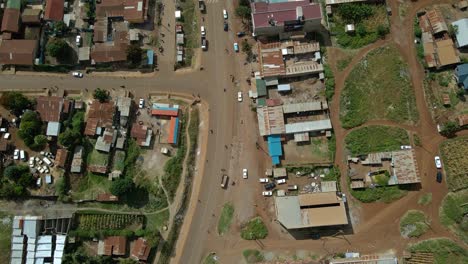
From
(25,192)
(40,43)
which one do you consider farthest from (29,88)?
(25,192)

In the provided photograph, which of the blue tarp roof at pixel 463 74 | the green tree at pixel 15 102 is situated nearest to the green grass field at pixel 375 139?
the blue tarp roof at pixel 463 74

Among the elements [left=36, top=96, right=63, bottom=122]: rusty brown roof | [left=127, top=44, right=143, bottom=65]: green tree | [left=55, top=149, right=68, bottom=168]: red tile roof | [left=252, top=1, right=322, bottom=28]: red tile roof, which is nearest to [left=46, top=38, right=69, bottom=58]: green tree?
[left=36, top=96, right=63, bottom=122]: rusty brown roof

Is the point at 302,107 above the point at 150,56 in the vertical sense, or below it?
below

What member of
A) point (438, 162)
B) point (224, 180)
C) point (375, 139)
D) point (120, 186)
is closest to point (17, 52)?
point (120, 186)

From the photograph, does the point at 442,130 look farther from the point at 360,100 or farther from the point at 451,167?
the point at 360,100

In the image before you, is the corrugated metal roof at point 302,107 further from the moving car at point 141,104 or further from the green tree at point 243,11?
the moving car at point 141,104

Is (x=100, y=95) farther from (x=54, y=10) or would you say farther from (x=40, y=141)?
(x=54, y=10)

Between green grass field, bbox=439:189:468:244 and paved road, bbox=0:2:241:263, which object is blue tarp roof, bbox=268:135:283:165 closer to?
paved road, bbox=0:2:241:263

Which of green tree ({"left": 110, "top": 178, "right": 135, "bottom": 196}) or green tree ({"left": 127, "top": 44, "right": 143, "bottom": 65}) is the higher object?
green tree ({"left": 127, "top": 44, "right": 143, "bottom": 65})
